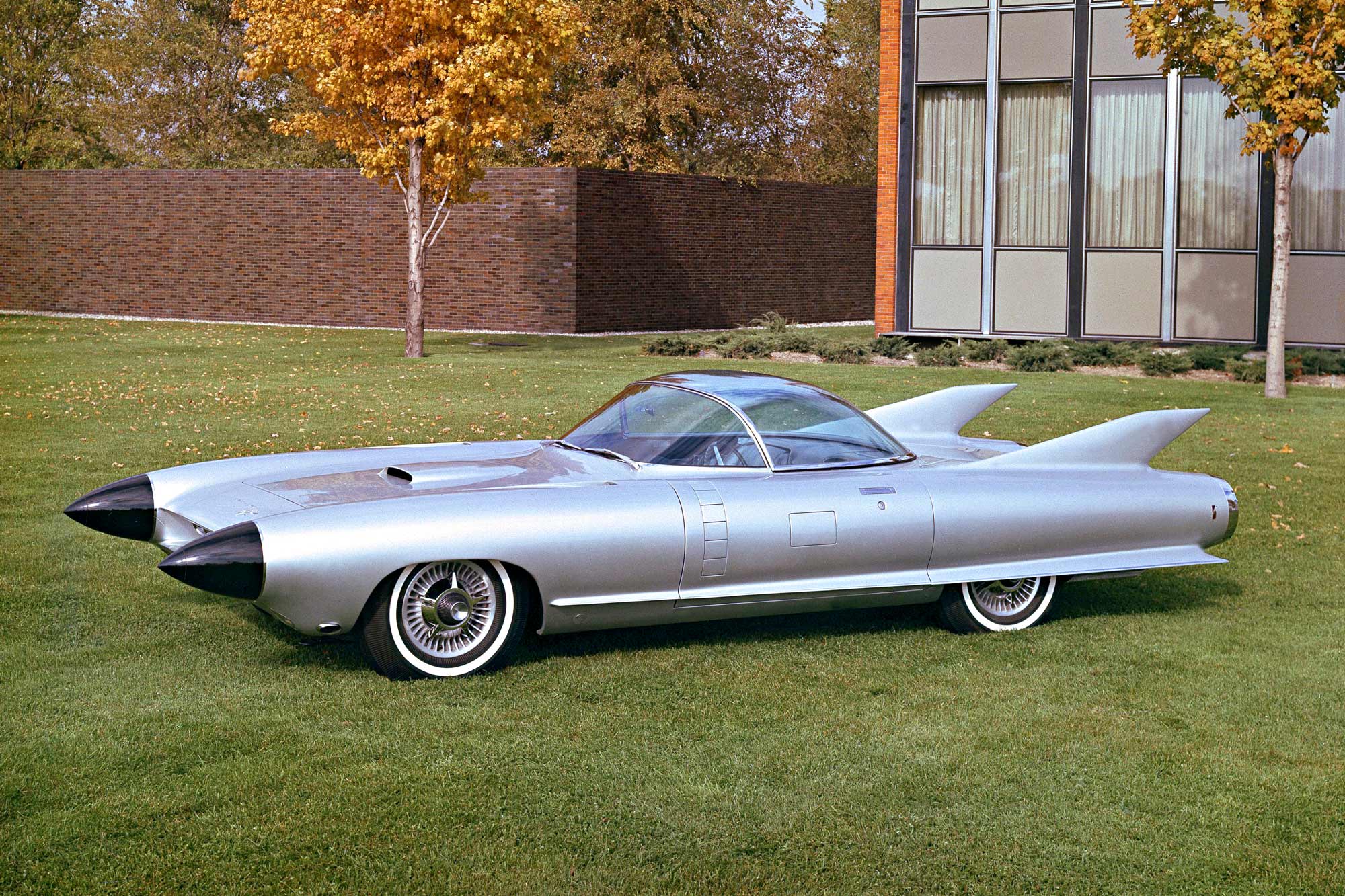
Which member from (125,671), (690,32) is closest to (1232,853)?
(125,671)

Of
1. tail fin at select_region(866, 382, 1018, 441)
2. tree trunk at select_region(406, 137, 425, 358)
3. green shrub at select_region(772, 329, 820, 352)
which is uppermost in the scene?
tree trunk at select_region(406, 137, 425, 358)

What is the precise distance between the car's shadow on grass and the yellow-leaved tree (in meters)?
15.0

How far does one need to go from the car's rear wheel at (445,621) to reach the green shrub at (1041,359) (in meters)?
15.7

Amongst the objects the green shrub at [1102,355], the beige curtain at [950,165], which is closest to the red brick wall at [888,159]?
the beige curtain at [950,165]

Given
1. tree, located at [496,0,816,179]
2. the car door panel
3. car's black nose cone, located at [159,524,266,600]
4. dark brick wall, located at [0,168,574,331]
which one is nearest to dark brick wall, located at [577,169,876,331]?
dark brick wall, located at [0,168,574,331]

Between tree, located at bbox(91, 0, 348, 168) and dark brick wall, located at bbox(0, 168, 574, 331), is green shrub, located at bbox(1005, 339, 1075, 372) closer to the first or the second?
dark brick wall, located at bbox(0, 168, 574, 331)

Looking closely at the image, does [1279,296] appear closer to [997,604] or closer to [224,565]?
[997,604]

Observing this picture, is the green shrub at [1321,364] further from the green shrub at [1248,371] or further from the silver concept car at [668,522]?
the silver concept car at [668,522]

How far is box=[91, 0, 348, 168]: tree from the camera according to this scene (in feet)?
159

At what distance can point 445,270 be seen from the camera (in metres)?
29.4

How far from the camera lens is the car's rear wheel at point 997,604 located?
6.13 m

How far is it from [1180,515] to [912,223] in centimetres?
1650

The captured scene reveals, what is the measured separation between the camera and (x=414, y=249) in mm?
22484

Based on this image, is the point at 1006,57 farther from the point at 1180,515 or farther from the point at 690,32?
the point at 690,32
